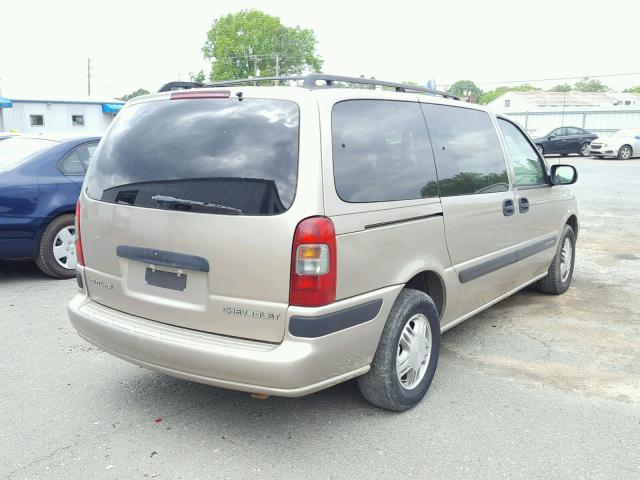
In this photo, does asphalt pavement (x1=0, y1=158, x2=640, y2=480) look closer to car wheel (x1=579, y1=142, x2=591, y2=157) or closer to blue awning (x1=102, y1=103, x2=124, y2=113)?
car wheel (x1=579, y1=142, x2=591, y2=157)

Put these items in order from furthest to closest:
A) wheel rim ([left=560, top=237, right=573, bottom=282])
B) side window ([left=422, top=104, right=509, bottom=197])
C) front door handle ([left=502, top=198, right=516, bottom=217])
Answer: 1. wheel rim ([left=560, top=237, right=573, bottom=282])
2. front door handle ([left=502, top=198, right=516, bottom=217])
3. side window ([left=422, top=104, right=509, bottom=197])

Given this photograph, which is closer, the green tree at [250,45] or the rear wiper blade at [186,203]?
the rear wiper blade at [186,203]

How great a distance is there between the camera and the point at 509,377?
162 inches

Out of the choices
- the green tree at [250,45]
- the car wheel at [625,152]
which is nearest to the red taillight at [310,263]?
the car wheel at [625,152]

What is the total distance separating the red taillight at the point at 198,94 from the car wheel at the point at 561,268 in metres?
3.74

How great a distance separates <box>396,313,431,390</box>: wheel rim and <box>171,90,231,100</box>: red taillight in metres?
1.59

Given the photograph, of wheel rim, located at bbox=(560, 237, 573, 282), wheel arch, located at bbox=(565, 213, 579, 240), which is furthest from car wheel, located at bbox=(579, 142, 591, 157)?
wheel rim, located at bbox=(560, 237, 573, 282)

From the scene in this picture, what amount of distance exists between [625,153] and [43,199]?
24.7 m

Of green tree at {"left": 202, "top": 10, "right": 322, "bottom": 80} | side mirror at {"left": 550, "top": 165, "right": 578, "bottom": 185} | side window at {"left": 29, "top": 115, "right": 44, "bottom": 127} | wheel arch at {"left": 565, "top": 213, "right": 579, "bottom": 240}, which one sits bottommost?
wheel arch at {"left": 565, "top": 213, "right": 579, "bottom": 240}

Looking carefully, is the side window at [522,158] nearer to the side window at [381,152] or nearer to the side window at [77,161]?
the side window at [381,152]

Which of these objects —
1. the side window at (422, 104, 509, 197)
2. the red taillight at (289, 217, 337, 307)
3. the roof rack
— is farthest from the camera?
the side window at (422, 104, 509, 197)

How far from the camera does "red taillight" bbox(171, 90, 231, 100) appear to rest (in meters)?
3.26

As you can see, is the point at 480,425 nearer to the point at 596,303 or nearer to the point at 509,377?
the point at 509,377

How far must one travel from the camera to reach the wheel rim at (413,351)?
11.6 feet
